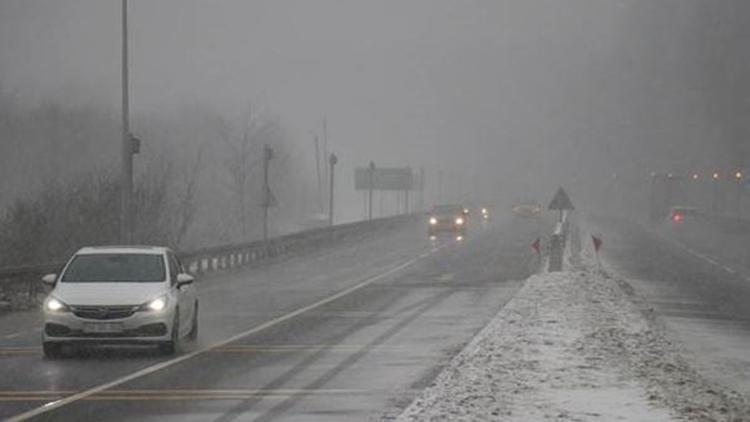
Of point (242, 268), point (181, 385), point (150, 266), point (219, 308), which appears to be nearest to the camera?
point (181, 385)

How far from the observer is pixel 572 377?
13.8 meters

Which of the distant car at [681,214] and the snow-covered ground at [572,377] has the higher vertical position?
the snow-covered ground at [572,377]

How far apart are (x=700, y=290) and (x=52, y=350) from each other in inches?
847

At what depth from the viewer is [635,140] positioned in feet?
634

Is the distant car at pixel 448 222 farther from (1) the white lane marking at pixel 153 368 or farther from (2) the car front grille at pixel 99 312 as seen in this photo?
(2) the car front grille at pixel 99 312

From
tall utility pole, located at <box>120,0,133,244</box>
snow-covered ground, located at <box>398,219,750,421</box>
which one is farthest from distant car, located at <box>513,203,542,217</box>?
snow-covered ground, located at <box>398,219,750,421</box>

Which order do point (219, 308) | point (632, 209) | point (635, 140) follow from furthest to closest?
point (635, 140), point (632, 209), point (219, 308)

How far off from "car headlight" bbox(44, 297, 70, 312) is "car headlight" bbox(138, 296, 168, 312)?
98 centimetres

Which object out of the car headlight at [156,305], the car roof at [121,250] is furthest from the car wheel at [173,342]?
the car roof at [121,250]

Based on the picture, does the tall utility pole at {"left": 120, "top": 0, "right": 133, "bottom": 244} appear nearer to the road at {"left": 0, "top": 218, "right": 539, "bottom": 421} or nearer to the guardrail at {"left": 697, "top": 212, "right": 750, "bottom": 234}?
the road at {"left": 0, "top": 218, "right": 539, "bottom": 421}

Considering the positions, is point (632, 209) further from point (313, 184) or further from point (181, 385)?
point (181, 385)

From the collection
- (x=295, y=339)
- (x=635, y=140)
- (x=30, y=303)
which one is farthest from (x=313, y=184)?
(x=295, y=339)

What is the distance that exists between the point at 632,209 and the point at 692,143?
42.0 feet

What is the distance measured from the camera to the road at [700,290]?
61.5ft
